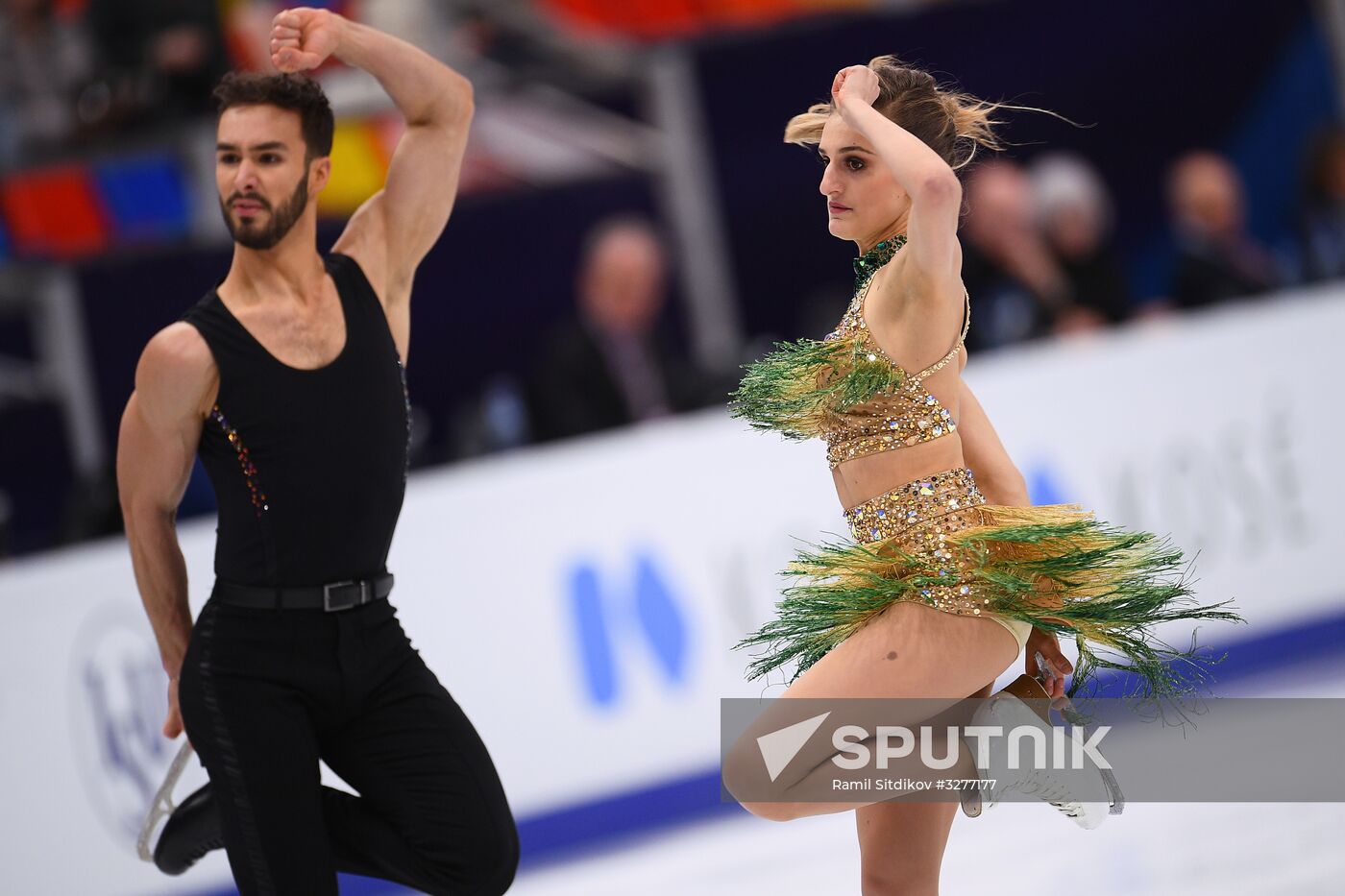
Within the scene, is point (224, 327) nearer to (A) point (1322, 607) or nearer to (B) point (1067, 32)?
(A) point (1322, 607)

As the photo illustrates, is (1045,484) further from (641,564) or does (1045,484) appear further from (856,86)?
(856,86)

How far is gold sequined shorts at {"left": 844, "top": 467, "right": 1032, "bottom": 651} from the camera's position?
2.65m

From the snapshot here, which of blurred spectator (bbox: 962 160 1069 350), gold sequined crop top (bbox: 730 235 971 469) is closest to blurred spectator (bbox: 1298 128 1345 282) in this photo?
blurred spectator (bbox: 962 160 1069 350)

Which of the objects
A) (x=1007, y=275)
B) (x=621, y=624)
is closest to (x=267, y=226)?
(x=621, y=624)

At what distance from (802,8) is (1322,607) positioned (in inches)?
170

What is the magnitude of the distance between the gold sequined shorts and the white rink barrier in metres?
2.43

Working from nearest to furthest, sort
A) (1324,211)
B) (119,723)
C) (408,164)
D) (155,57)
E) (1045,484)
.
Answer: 1. (408,164)
2. (119,723)
3. (1045,484)
4. (1324,211)
5. (155,57)

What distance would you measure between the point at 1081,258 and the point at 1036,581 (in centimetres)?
420

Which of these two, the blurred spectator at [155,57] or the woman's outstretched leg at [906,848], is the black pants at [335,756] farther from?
the blurred spectator at [155,57]

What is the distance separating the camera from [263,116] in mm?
2850

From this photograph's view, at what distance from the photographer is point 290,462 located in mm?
2764

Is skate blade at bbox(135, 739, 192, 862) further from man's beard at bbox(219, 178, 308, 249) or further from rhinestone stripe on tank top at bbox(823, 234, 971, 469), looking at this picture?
rhinestone stripe on tank top at bbox(823, 234, 971, 469)

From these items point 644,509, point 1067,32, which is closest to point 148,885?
point 644,509

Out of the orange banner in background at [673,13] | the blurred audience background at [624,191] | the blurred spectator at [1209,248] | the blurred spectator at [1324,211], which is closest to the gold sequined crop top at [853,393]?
the blurred audience background at [624,191]
